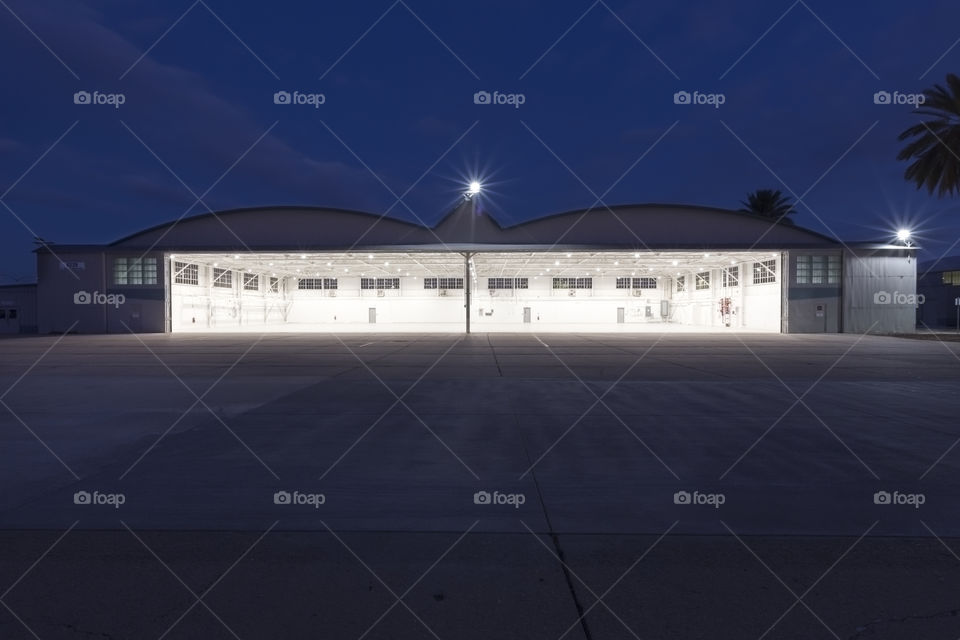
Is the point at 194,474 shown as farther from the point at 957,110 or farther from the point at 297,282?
the point at 297,282

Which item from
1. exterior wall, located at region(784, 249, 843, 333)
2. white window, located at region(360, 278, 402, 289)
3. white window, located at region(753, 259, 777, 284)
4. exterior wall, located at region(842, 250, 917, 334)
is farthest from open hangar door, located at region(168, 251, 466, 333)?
exterior wall, located at region(842, 250, 917, 334)

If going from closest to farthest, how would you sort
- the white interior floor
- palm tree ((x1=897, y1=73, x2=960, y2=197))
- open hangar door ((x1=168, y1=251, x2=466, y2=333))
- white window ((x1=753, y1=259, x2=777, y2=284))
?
palm tree ((x1=897, y1=73, x2=960, y2=197)) < white window ((x1=753, y1=259, x2=777, y2=284)) < open hangar door ((x1=168, y1=251, x2=466, y2=333)) < the white interior floor

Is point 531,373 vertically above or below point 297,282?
below

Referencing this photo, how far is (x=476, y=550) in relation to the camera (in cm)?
463

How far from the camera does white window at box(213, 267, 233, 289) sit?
51.7m

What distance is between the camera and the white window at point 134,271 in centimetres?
4138

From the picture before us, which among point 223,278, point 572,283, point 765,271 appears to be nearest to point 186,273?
point 223,278

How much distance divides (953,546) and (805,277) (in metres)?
39.5

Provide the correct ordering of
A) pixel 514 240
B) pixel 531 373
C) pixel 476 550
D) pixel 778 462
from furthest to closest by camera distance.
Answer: pixel 514 240
pixel 531 373
pixel 778 462
pixel 476 550

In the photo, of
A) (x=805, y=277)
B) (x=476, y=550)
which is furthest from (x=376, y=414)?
(x=805, y=277)

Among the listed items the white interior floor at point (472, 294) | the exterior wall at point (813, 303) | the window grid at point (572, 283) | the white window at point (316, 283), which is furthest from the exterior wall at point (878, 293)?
the white window at point (316, 283)

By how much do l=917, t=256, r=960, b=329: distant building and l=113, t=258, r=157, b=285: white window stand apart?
68.5 metres

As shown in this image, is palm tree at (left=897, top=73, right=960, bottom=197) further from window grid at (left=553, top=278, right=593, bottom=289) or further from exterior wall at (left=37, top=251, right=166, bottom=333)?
exterior wall at (left=37, top=251, right=166, bottom=333)

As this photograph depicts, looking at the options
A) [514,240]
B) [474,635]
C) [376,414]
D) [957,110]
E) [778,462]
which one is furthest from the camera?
[514,240]
